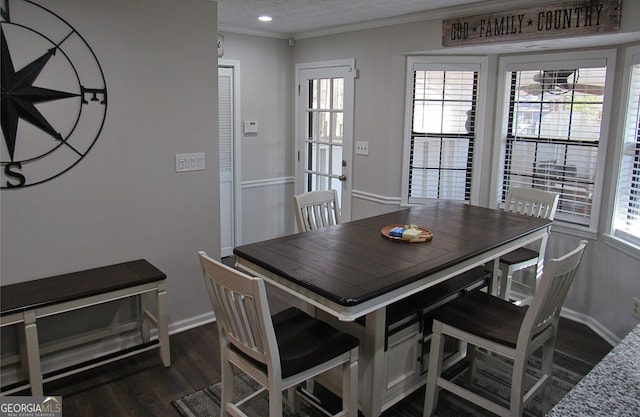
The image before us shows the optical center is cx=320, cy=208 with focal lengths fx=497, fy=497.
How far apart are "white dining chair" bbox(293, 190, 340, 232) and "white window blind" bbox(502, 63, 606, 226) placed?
67.1 inches

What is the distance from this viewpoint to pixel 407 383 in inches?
102

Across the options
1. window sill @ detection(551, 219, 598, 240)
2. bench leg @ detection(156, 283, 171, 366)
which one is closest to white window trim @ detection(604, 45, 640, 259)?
window sill @ detection(551, 219, 598, 240)

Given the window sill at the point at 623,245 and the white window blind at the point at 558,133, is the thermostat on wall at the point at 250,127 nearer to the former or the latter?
the white window blind at the point at 558,133

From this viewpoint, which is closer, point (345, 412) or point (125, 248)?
point (345, 412)

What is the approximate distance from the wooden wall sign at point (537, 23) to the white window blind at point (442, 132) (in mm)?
435

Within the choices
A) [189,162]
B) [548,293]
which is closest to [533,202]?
[548,293]

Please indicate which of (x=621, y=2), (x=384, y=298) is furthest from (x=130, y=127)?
(x=621, y=2)

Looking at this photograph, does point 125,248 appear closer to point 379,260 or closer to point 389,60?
point 379,260

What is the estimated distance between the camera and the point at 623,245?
11.0 ft

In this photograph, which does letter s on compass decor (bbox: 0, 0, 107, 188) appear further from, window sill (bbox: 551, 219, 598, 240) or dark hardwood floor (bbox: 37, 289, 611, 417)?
window sill (bbox: 551, 219, 598, 240)

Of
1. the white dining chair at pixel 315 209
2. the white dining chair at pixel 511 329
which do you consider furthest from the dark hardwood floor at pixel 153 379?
the white dining chair at pixel 511 329

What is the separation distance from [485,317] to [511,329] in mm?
141

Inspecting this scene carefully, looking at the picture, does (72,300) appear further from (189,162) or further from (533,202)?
(533,202)

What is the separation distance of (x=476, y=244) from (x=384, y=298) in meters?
0.80
